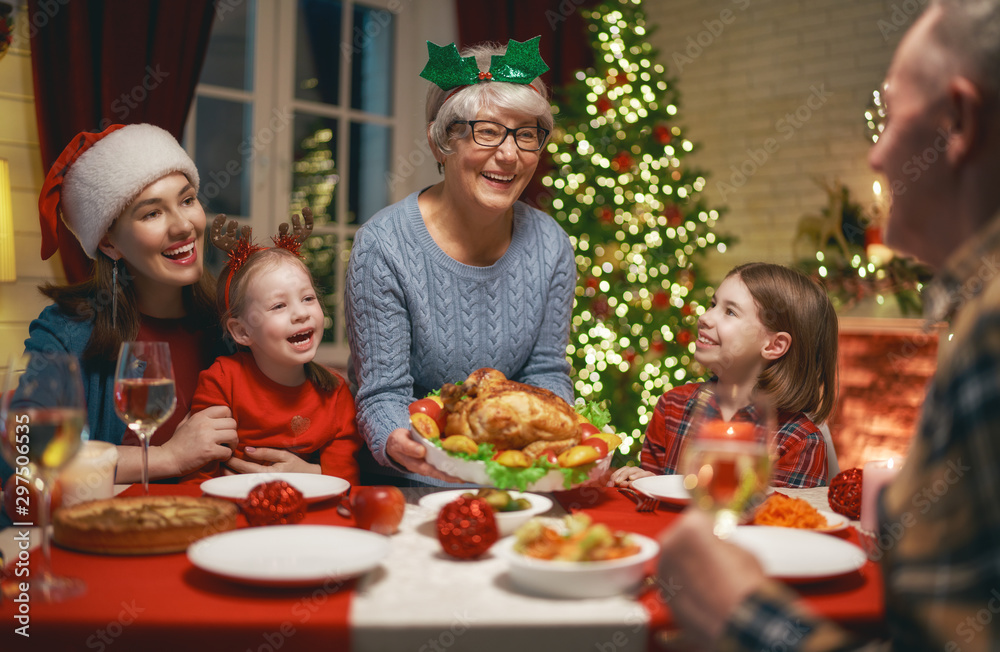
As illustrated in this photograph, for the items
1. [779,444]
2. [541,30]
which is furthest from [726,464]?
[541,30]

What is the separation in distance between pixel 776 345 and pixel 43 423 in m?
1.99

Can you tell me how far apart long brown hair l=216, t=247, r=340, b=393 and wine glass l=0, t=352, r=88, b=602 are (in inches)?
43.5

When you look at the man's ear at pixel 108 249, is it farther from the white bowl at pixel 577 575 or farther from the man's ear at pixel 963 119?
the man's ear at pixel 963 119

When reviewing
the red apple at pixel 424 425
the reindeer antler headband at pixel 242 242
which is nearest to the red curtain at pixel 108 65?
the reindeer antler headband at pixel 242 242

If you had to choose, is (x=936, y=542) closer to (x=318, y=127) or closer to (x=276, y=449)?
(x=276, y=449)

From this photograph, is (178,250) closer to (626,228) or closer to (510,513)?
(510,513)

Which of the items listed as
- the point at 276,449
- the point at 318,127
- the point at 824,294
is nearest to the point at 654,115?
the point at 318,127

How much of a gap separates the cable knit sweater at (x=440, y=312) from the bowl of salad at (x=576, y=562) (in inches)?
37.2

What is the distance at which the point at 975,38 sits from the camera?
873 millimetres

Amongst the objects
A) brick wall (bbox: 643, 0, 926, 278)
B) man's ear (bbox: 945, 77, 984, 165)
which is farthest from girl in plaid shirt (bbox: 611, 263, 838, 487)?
brick wall (bbox: 643, 0, 926, 278)

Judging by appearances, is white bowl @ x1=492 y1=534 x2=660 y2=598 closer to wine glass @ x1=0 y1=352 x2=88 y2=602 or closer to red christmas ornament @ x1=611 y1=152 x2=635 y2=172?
wine glass @ x1=0 y1=352 x2=88 y2=602

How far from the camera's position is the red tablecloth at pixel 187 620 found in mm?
1027

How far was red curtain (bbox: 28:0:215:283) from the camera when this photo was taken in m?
3.88

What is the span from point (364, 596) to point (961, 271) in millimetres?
849
